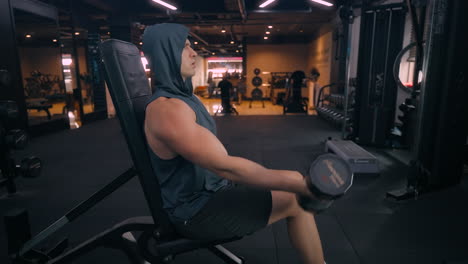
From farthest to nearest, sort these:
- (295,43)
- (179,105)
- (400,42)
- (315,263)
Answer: (295,43) < (400,42) < (315,263) < (179,105)

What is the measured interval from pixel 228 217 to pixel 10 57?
528cm

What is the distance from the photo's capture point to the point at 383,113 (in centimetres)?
432

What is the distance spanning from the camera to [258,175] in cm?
97

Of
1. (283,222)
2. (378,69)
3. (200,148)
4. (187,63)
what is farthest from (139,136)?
(378,69)

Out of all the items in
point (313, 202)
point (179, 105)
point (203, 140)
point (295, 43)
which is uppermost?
point (295, 43)

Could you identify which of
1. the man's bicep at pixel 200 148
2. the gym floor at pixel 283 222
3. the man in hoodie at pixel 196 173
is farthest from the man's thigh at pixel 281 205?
the gym floor at pixel 283 222

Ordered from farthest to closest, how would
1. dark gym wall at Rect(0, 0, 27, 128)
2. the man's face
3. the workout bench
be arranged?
dark gym wall at Rect(0, 0, 27, 128), the man's face, the workout bench

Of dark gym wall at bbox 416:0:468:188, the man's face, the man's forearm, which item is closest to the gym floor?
dark gym wall at bbox 416:0:468:188

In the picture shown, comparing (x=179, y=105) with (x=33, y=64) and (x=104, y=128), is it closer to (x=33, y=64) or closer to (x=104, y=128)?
(x=104, y=128)

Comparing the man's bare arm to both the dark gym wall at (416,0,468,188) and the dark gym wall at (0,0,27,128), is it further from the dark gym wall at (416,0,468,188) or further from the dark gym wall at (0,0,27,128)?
the dark gym wall at (0,0,27,128)

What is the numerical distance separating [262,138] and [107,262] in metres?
3.64

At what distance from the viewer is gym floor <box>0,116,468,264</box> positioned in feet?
5.95

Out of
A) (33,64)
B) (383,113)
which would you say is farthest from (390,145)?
(33,64)

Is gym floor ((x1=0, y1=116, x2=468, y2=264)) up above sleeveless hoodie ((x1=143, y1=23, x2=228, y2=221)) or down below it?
below
